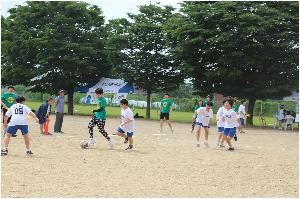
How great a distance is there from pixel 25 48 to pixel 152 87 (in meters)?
11.1

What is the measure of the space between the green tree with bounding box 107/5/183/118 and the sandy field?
25.8m

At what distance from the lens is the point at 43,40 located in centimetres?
4309

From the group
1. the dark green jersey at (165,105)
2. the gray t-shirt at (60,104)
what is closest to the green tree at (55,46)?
the dark green jersey at (165,105)

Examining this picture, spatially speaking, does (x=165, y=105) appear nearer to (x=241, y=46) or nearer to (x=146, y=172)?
(x=241, y=46)

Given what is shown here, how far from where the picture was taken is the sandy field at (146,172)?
27.9ft

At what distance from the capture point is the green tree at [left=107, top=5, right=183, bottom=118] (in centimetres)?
4162

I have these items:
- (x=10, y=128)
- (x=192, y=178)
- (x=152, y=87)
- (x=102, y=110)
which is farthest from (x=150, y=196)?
(x=152, y=87)

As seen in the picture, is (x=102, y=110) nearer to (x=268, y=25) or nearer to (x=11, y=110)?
(x=11, y=110)

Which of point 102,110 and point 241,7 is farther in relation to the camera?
point 241,7

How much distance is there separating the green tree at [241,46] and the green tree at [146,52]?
4609 mm

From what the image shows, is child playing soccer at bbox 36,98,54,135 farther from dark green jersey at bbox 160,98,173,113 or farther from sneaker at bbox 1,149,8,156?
sneaker at bbox 1,149,8,156

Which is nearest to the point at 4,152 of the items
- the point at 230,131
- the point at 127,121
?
the point at 127,121

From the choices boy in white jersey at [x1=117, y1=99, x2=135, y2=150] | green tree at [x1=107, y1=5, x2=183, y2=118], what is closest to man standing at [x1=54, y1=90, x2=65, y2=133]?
boy in white jersey at [x1=117, y1=99, x2=135, y2=150]

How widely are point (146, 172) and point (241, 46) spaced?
24434mm
